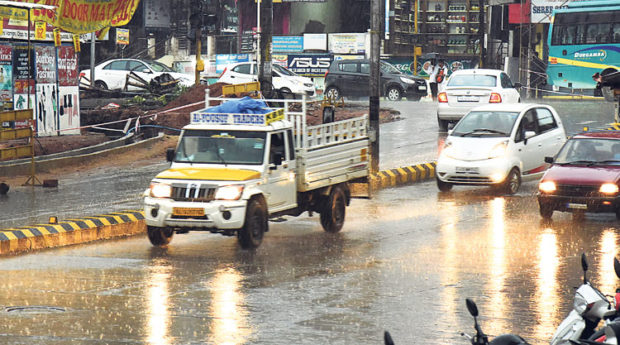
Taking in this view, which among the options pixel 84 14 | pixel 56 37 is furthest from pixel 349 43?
pixel 56 37

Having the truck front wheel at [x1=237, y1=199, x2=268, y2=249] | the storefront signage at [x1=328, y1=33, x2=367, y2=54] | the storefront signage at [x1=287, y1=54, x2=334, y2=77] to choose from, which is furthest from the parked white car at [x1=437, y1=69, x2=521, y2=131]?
the storefront signage at [x1=328, y1=33, x2=367, y2=54]

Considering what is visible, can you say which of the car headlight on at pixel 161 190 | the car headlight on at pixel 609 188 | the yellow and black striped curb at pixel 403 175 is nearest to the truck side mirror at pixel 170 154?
the car headlight on at pixel 161 190

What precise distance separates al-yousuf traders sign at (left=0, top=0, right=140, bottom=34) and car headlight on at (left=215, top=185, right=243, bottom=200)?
11.1m

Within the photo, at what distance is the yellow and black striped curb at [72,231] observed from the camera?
1520 cm

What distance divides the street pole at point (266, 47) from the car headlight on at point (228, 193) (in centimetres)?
824

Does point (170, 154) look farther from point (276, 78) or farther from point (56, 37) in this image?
point (276, 78)

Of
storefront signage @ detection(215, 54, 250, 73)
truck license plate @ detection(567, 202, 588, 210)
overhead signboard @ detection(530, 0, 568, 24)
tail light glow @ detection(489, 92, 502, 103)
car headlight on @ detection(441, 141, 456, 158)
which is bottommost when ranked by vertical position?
truck license plate @ detection(567, 202, 588, 210)

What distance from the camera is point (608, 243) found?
628 inches

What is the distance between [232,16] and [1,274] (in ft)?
200

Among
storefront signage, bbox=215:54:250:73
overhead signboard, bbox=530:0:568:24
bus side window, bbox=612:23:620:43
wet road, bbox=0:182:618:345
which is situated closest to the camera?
wet road, bbox=0:182:618:345

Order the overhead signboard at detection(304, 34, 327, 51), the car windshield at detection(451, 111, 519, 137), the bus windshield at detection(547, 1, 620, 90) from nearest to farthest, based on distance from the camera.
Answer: the car windshield at detection(451, 111, 519, 137), the bus windshield at detection(547, 1, 620, 90), the overhead signboard at detection(304, 34, 327, 51)

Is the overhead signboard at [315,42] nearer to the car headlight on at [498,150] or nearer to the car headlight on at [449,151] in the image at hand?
the car headlight on at [449,151]

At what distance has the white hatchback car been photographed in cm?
2114

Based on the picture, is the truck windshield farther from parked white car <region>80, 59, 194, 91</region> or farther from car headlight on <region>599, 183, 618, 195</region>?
parked white car <region>80, 59, 194, 91</region>
